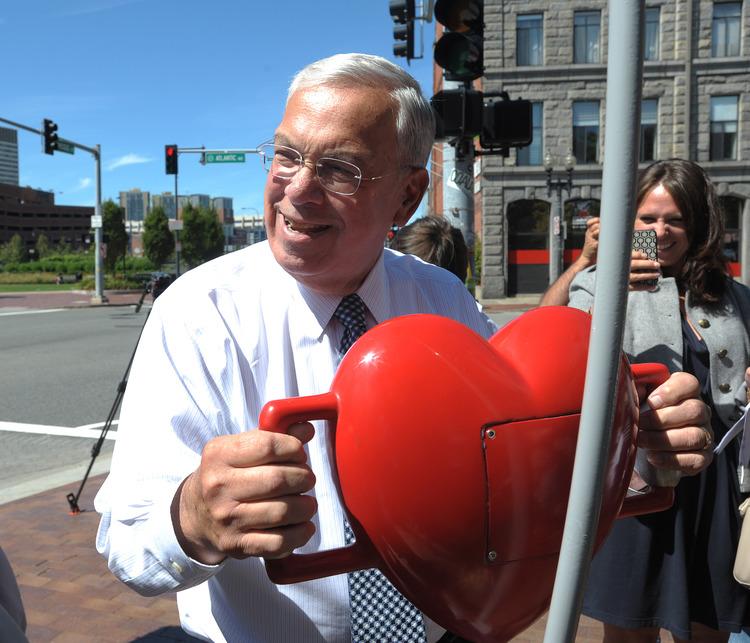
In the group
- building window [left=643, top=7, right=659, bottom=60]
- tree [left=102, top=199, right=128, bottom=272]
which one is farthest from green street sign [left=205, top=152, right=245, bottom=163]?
tree [left=102, top=199, right=128, bottom=272]

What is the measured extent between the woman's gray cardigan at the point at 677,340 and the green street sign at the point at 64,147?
2195 cm

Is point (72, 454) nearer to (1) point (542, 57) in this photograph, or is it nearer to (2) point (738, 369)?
(2) point (738, 369)

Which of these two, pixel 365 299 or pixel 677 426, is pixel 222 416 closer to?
pixel 365 299

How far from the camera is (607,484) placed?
0.78 meters

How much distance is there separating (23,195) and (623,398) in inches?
4442

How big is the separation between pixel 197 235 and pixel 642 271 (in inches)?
2443

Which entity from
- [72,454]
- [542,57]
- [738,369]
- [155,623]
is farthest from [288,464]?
[542,57]

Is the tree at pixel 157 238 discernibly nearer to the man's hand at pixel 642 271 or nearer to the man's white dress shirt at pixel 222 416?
the man's hand at pixel 642 271

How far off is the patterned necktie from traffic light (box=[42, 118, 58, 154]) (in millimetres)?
22256

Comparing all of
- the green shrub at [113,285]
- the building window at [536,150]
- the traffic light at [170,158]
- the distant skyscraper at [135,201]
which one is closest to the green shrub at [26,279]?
the green shrub at [113,285]

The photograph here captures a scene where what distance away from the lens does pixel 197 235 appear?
61562 millimetres

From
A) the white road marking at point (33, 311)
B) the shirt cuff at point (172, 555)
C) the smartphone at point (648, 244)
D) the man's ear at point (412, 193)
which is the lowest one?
the white road marking at point (33, 311)

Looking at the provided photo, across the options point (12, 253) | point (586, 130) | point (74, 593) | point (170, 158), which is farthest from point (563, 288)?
point (12, 253)

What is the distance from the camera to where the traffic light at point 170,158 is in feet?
76.9
